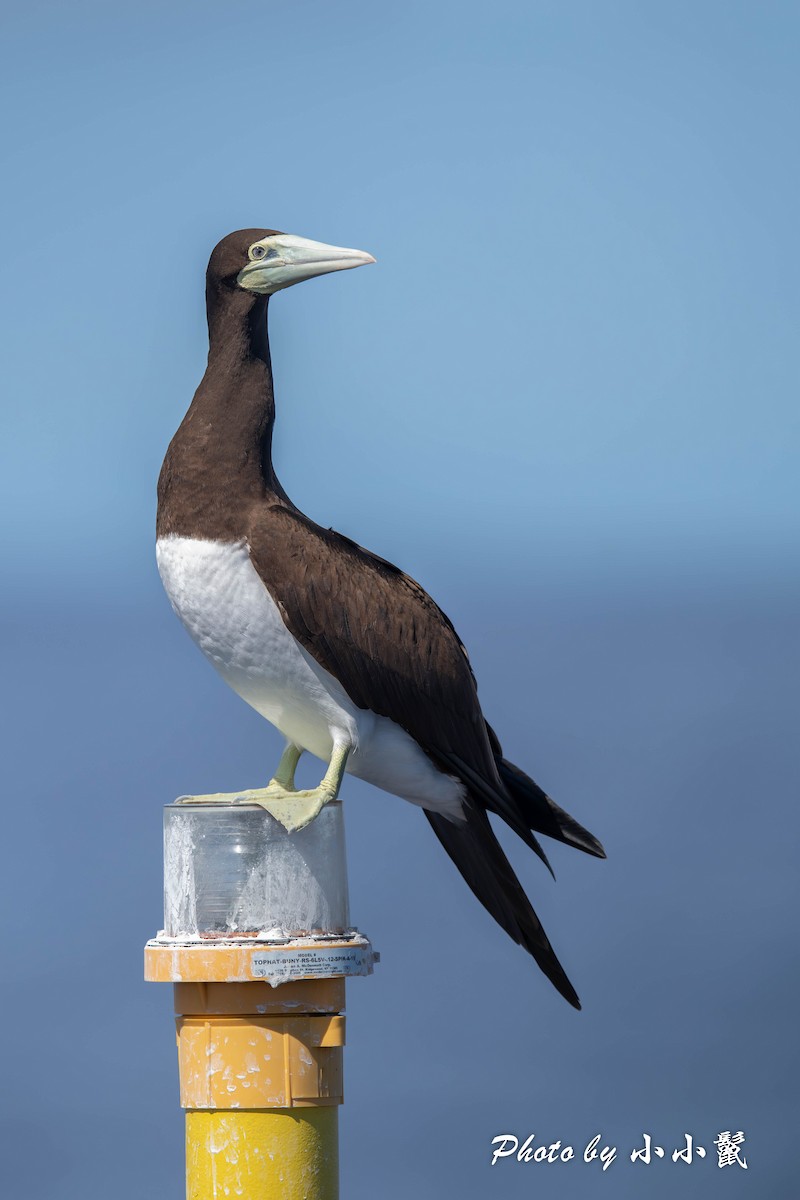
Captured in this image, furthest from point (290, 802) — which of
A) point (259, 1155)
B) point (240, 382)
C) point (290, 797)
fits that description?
point (240, 382)

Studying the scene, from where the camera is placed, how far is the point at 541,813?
7.00 meters

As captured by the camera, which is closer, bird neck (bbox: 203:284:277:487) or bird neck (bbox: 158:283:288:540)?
bird neck (bbox: 158:283:288:540)

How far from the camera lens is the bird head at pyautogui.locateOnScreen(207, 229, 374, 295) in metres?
6.67

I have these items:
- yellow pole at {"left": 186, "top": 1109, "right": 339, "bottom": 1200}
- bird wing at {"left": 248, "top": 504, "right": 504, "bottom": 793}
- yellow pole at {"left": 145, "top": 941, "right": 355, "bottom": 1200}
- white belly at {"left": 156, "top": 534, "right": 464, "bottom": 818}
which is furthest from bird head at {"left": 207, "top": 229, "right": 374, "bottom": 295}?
yellow pole at {"left": 186, "top": 1109, "right": 339, "bottom": 1200}

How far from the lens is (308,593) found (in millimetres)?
6477

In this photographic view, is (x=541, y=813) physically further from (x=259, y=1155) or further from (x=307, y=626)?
(x=259, y=1155)

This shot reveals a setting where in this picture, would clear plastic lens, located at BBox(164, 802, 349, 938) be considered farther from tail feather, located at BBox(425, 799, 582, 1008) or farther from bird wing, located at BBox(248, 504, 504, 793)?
tail feather, located at BBox(425, 799, 582, 1008)

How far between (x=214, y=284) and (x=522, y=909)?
299cm

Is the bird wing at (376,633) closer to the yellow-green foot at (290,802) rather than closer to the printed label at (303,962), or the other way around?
the yellow-green foot at (290,802)

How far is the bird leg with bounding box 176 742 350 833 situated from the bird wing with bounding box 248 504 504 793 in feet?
1.06

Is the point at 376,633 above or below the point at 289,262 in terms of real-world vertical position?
below

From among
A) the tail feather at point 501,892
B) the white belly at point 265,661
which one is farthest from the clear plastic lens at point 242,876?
the tail feather at point 501,892

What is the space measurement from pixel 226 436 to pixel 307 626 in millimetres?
863

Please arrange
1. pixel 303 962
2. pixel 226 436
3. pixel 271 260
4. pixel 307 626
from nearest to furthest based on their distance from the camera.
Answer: pixel 303 962 → pixel 307 626 → pixel 226 436 → pixel 271 260
